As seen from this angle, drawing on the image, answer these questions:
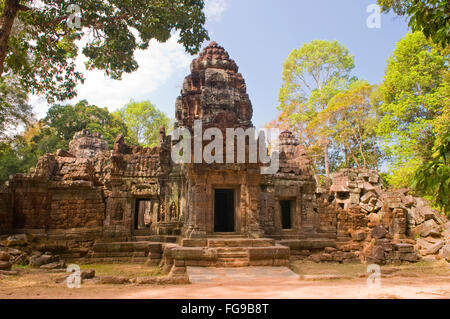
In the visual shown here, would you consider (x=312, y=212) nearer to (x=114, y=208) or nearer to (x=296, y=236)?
(x=296, y=236)

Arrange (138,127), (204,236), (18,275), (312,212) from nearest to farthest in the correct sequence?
(18,275)
(204,236)
(312,212)
(138,127)

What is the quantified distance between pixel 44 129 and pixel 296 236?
1984cm

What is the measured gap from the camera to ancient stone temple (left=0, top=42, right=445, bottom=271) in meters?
9.71

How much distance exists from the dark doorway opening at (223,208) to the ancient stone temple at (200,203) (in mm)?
43

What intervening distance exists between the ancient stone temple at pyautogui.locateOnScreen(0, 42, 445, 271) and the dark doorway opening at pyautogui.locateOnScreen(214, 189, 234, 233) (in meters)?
0.04

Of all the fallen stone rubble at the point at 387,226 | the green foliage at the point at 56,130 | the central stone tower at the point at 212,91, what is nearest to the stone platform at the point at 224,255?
the fallen stone rubble at the point at 387,226

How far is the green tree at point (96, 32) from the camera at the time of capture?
8562mm

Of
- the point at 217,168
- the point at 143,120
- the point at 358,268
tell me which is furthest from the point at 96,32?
the point at 143,120

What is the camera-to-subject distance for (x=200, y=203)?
9523mm

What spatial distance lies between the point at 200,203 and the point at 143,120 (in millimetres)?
24717

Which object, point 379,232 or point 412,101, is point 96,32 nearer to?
point 379,232

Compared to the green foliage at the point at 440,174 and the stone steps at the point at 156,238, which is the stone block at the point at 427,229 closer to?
the stone steps at the point at 156,238

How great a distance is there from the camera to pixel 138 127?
32375mm

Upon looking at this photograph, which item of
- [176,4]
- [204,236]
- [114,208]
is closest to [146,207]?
[114,208]
